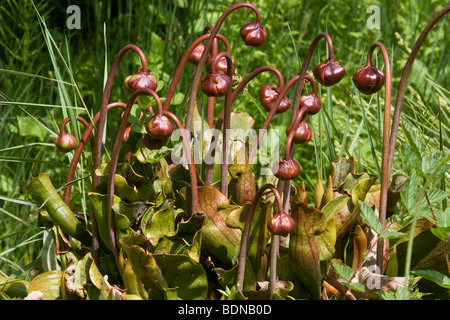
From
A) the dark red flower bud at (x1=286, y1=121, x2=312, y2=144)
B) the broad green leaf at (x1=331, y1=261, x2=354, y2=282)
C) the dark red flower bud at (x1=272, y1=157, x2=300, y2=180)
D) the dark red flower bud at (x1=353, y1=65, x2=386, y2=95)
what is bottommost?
the broad green leaf at (x1=331, y1=261, x2=354, y2=282)

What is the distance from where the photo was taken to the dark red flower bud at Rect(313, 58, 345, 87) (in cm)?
115

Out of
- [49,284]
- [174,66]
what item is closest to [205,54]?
[49,284]

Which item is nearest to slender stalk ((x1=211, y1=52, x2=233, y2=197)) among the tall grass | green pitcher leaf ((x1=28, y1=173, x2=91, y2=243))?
green pitcher leaf ((x1=28, y1=173, x2=91, y2=243))

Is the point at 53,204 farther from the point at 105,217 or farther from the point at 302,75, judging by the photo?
the point at 302,75

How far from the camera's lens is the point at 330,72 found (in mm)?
1152

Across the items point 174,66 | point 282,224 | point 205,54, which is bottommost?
point 282,224

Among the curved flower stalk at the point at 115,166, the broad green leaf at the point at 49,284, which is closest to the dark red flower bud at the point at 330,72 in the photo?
the curved flower stalk at the point at 115,166

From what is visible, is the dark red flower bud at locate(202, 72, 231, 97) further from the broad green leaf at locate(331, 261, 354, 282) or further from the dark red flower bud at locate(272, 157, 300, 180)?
the broad green leaf at locate(331, 261, 354, 282)

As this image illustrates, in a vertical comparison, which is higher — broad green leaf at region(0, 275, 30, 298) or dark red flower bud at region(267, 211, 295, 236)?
dark red flower bud at region(267, 211, 295, 236)

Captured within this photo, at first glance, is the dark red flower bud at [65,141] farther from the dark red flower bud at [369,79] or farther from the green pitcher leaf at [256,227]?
the dark red flower bud at [369,79]

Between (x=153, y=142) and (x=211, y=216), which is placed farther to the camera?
(x=211, y=216)

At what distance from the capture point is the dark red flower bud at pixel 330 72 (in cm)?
115

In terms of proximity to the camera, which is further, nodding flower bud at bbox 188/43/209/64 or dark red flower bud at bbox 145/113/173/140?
nodding flower bud at bbox 188/43/209/64

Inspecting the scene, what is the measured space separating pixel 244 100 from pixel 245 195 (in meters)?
1.33
